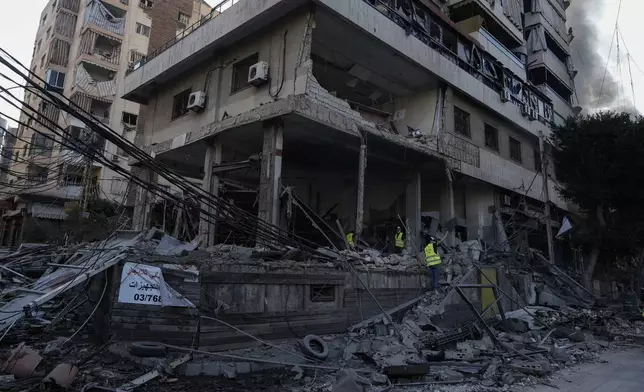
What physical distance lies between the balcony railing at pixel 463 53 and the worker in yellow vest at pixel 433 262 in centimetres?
799

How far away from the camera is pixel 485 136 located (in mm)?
20938

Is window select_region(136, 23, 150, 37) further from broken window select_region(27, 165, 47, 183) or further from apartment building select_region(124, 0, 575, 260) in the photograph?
broken window select_region(27, 165, 47, 183)

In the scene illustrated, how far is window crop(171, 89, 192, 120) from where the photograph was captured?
1764cm

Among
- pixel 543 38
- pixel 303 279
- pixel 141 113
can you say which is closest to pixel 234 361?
pixel 303 279

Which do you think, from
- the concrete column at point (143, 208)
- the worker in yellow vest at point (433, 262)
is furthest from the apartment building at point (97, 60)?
the worker in yellow vest at point (433, 262)

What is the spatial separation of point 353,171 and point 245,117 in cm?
658

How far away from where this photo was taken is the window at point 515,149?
2317 centimetres

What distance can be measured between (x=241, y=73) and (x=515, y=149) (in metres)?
15.9

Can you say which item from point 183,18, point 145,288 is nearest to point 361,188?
point 145,288

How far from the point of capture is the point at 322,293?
977 cm

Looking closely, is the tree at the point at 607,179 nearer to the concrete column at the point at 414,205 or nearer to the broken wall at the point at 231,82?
the concrete column at the point at 414,205

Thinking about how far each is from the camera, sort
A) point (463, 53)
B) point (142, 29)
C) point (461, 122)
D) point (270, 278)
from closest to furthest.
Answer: point (270, 278), point (461, 122), point (463, 53), point (142, 29)

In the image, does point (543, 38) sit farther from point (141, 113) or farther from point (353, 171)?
point (141, 113)

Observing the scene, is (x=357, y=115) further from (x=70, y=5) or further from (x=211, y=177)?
(x=70, y=5)
